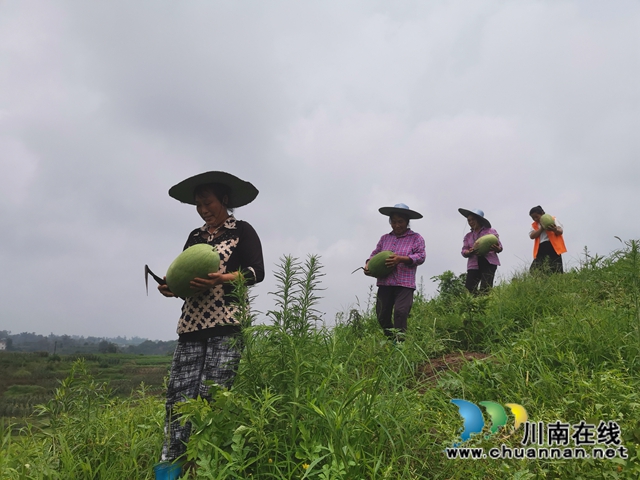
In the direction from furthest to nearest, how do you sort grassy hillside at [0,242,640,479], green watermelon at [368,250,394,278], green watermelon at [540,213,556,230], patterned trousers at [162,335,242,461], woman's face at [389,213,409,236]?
green watermelon at [540,213,556,230], woman's face at [389,213,409,236], green watermelon at [368,250,394,278], patterned trousers at [162,335,242,461], grassy hillside at [0,242,640,479]

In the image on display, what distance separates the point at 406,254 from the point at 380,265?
343 millimetres

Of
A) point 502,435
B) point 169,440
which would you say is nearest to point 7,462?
point 169,440

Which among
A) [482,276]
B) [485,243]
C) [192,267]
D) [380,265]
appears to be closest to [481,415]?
[192,267]

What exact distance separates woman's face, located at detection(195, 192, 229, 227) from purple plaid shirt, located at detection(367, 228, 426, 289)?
8.55ft

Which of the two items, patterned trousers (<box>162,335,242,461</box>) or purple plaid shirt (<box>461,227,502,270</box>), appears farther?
purple plaid shirt (<box>461,227,502,270</box>)

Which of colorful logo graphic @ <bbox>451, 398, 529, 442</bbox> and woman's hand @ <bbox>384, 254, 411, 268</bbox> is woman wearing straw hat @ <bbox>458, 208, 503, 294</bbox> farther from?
colorful logo graphic @ <bbox>451, 398, 529, 442</bbox>

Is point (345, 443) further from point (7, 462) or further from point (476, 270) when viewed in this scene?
point (476, 270)

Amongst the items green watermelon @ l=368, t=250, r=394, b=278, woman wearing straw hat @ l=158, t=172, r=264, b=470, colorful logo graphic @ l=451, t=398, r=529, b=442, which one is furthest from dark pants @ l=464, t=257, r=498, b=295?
woman wearing straw hat @ l=158, t=172, r=264, b=470

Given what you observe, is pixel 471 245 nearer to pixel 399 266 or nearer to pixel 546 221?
pixel 546 221

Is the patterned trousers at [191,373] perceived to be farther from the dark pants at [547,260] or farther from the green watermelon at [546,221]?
the green watermelon at [546,221]

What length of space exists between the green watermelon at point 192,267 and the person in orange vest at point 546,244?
6.39 metres

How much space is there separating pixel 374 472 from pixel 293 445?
432 millimetres

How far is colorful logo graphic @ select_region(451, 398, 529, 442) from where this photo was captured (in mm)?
2973

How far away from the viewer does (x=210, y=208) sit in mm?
3387
